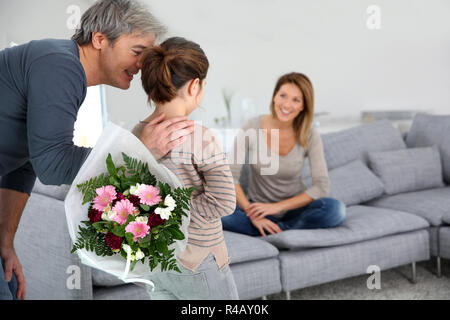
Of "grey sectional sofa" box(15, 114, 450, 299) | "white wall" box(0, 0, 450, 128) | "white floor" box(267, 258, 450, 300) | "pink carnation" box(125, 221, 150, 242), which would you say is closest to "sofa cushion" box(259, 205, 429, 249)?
"grey sectional sofa" box(15, 114, 450, 299)

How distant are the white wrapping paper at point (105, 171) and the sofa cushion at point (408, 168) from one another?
238 centimetres

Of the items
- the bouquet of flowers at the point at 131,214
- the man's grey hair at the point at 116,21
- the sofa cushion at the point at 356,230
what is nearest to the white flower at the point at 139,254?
the bouquet of flowers at the point at 131,214

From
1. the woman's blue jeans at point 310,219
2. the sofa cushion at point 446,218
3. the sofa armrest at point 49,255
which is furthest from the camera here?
the sofa cushion at point 446,218

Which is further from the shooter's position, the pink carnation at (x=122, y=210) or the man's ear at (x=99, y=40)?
the man's ear at (x=99, y=40)

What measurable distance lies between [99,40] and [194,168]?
0.39m

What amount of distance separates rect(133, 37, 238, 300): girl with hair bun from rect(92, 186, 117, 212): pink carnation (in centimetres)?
21

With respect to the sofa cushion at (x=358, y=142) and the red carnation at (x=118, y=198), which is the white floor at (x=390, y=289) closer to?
the sofa cushion at (x=358, y=142)

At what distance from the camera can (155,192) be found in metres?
1.01

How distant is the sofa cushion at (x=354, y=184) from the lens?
2.92 m

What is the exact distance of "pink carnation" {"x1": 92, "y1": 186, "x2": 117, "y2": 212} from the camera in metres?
0.99

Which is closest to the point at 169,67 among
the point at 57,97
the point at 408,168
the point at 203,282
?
the point at 57,97

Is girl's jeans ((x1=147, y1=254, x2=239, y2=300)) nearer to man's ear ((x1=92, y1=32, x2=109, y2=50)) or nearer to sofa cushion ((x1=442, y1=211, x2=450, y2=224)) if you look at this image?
man's ear ((x1=92, y1=32, x2=109, y2=50))

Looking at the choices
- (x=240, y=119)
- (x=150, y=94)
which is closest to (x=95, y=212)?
(x=150, y=94)

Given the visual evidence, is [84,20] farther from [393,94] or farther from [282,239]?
[393,94]
